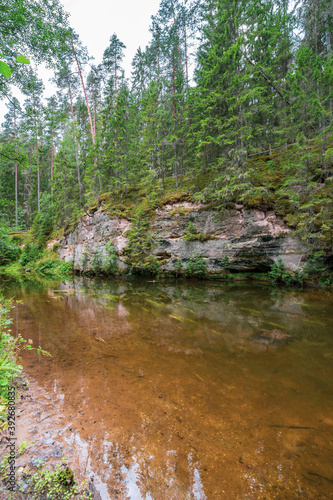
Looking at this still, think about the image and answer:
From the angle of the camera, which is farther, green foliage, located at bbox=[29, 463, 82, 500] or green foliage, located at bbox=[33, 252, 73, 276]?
green foliage, located at bbox=[33, 252, 73, 276]

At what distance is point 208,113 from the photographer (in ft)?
43.8

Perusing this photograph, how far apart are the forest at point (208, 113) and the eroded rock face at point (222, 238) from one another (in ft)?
2.24

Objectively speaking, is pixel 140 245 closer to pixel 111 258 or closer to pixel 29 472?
pixel 111 258

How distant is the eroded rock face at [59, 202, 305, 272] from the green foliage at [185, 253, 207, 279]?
256 millimetres

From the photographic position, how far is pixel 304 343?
178 inches

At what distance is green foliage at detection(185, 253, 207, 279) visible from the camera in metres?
12.7

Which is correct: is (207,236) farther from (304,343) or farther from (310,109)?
(304,343)

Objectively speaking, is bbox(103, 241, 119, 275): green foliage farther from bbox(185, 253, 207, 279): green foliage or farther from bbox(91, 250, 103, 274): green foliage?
bbox(185, 253, 207, 279): green foliage

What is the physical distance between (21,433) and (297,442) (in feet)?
9.70

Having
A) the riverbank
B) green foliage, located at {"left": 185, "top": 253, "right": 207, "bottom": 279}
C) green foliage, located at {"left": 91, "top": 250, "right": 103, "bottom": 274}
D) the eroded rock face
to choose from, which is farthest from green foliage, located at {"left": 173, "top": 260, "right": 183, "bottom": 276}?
the riverbank

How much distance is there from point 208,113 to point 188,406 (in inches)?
614

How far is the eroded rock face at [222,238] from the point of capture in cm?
1069

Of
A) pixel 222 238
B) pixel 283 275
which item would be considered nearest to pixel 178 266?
pixel 222 238

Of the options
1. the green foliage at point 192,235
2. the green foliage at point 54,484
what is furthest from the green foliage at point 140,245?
the green foliage at point 54,484
